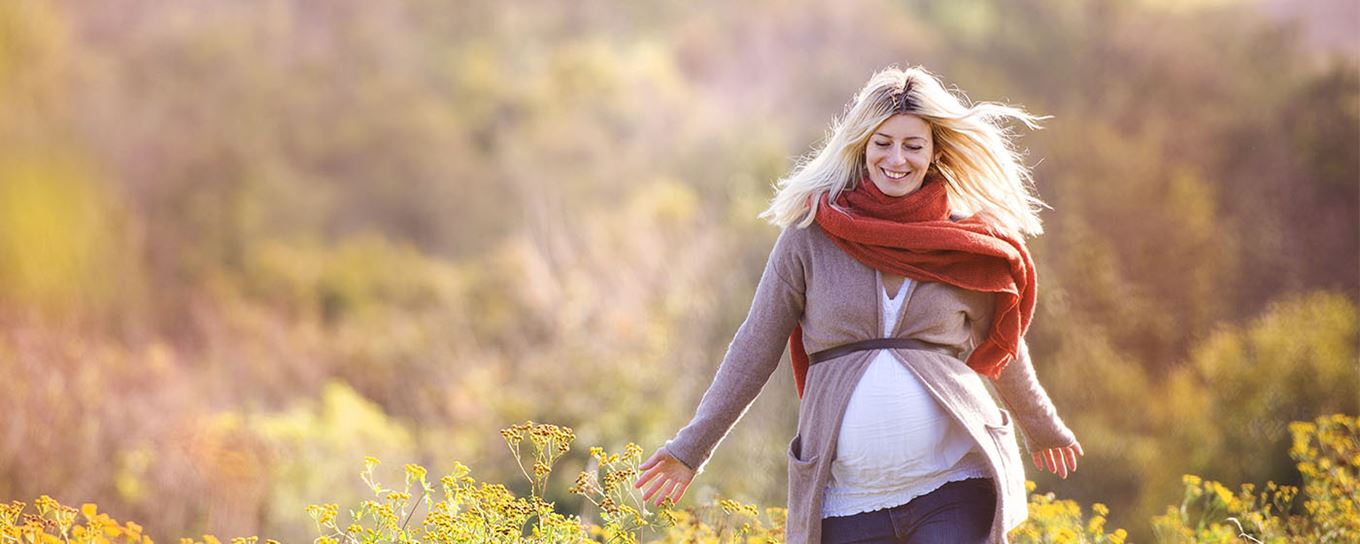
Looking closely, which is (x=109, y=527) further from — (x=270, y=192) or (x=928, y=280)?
(x=270, y=192)

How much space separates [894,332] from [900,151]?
36cm

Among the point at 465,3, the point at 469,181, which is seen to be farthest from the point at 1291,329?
the point at 465,3

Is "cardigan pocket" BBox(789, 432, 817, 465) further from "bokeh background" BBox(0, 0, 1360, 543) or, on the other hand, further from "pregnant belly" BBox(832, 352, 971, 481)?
"bokeh background" BBox(0, 0, 1360, 543)

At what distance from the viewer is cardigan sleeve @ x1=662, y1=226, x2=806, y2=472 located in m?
3.23

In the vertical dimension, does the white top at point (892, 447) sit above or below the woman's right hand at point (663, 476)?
below

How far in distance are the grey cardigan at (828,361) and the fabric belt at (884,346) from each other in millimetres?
12

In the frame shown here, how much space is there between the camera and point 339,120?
23609 mm

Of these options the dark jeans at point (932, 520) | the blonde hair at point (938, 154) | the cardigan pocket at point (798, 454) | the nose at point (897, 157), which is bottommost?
the dark jeans at point (932, 520)

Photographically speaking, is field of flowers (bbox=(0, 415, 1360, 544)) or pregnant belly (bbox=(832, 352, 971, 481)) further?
field of flowers (bbox=(0, 415, 1360, 544))

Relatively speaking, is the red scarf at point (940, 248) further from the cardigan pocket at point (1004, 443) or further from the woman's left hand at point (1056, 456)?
the woman's left hand at point (1056, 456)

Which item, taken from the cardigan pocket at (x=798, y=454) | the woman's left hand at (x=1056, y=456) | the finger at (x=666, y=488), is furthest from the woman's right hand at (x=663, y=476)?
the woman's left hand at (x=1056, y=456)

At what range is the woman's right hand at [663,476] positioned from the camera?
10.8ft

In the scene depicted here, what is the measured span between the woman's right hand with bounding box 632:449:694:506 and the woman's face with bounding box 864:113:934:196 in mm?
705

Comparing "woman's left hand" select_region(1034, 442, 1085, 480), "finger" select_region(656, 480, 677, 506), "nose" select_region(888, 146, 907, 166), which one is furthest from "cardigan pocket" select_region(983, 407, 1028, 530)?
"finger" select_region(656, 480, 677, 506)
